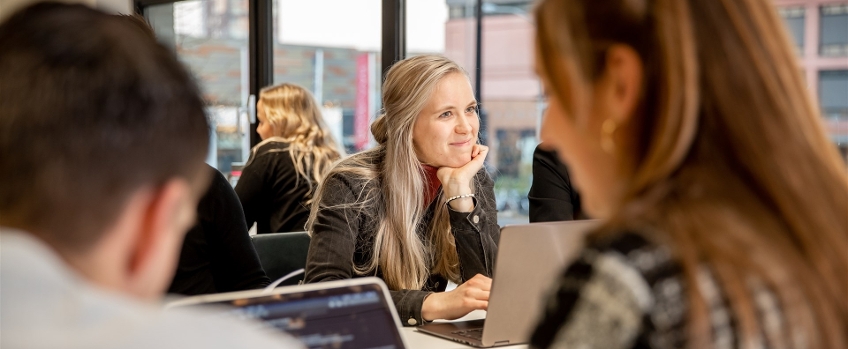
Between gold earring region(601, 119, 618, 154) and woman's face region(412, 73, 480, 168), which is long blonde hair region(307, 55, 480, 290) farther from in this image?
gold earring region(601, 119, 618, 154)

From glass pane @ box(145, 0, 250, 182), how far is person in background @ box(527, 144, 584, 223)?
10.5ft

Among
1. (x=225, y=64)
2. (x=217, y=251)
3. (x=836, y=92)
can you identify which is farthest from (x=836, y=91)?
(x=225, y=64)

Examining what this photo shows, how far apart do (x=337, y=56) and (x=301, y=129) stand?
83 centimetres

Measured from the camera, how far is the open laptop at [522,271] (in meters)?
1.66

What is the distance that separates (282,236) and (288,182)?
3.99ft

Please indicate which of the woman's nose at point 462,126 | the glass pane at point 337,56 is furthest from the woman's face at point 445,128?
the glass pane at point 337,56

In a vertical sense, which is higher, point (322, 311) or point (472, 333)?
point (322, 311)

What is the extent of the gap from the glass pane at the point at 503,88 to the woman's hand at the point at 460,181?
173cm

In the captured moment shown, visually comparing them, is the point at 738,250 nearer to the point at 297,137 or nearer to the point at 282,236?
the point at 282,236

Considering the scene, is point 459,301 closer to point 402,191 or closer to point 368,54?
point 402,191

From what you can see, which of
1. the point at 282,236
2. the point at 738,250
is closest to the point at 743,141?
the point at 738,250

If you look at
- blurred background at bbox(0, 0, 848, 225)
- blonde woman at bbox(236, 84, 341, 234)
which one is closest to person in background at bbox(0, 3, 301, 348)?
blurred background at bbox(0, 0, 848, 225)

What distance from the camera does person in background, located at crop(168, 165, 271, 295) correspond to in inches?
88.4

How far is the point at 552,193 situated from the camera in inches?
106
